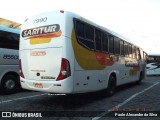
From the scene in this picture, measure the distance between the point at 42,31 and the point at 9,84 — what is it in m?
3.91

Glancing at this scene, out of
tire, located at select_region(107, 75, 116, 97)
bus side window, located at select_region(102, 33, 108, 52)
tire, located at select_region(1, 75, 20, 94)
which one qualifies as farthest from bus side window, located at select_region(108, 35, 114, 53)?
tire, located at select_region(1, 75, 20, 94)

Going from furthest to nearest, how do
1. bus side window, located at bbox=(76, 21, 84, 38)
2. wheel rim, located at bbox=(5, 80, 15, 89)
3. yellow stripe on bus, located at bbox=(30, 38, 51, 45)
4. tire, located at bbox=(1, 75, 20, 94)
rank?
wheel rim, located at bbox=(5, 80, 15, 89) < tire, located at bbox=(1, 75, 20, 94) < bus side window, located at bbox=(76, 21, 84, 38) < yellow stripe on bus, located at bbox=(30, 38, 51, 45)

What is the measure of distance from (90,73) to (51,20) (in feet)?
7.24

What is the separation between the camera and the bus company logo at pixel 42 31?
7.32 m

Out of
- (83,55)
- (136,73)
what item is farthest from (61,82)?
(136,73)

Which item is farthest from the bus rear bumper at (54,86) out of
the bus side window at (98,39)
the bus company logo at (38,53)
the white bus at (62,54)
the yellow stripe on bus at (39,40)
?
the bus side window at (98,39)

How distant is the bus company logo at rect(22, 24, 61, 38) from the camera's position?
7.32m

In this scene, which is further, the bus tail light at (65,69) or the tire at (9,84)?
the tire at (9,84)

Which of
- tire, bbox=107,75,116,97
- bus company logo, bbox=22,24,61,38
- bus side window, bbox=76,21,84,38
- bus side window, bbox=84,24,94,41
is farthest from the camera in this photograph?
tire, bbox=107,75,116,97

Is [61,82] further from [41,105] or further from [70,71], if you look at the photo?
[41,105]

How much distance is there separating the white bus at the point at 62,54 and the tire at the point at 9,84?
242 centimetres

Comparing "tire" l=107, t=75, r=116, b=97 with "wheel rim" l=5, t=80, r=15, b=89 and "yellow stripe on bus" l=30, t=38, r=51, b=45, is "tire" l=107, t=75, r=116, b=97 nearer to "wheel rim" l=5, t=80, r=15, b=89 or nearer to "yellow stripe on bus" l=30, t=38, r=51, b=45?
"yellow stripe on bus" l=30, t=38, r=51, b=45

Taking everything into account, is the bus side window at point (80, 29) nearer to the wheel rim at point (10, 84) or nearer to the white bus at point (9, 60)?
the white bus at point (9, 60)

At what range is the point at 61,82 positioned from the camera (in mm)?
6973
